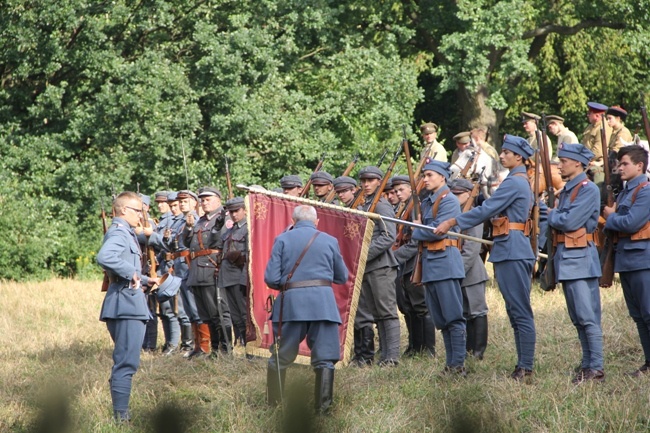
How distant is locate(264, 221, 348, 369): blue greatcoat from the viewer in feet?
28.5

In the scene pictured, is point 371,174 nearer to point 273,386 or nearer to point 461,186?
point 461,186

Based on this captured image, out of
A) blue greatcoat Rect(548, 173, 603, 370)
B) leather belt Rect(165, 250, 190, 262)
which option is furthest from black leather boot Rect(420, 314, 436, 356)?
leather belt Rect(165, 250, 190, 262)

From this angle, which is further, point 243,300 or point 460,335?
point 243,300

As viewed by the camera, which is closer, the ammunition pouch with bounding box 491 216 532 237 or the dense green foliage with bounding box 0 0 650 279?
the ammunition pouch with bounding box 491 216 532 237

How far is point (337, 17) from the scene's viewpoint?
2555 cm

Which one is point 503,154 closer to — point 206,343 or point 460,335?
point 460,335

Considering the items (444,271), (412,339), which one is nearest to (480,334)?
(412,339)

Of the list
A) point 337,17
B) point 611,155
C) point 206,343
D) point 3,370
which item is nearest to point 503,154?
point 611,155

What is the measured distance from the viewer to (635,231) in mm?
8531

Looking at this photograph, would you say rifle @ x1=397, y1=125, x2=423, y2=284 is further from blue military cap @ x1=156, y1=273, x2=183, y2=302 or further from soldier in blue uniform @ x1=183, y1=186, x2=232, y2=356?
blue military cap @ x1=156, y1=273, x2=183, y2=302

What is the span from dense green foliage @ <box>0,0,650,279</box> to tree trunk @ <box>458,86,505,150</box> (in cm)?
→ 6

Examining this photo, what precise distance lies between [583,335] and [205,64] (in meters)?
16.1

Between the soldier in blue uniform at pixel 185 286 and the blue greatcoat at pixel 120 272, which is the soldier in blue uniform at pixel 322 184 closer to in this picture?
the soldier in blue uniform at pixel 185 286

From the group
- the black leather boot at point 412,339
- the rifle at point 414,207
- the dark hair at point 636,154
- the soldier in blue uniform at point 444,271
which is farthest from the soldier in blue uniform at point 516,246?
the black leather boot at point 412,339
